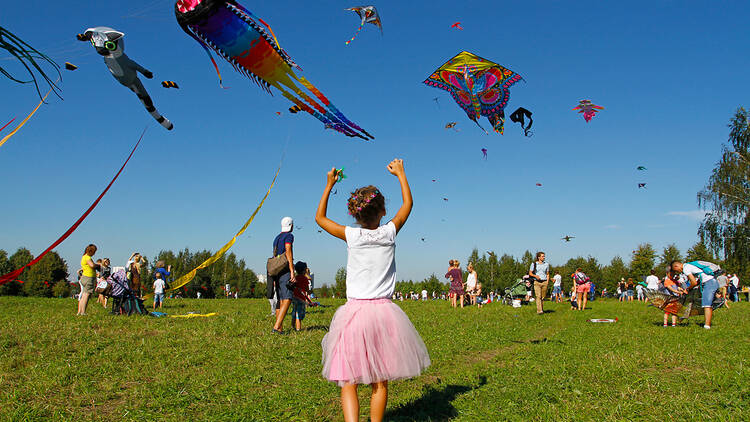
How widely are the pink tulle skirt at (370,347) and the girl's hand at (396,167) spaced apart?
117 centimetres

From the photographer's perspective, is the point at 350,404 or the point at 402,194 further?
the point at 402,194

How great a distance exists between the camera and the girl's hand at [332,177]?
160 inches

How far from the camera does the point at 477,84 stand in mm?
12398

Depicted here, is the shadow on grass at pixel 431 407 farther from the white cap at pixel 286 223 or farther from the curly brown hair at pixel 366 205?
the white cap at pixel 286 223

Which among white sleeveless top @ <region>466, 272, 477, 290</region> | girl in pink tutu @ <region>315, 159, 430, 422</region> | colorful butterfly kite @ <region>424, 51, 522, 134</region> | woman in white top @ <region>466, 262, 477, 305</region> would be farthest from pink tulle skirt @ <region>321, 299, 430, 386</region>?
white sleeveless top @ <region>466, 272, 477, 290</region>

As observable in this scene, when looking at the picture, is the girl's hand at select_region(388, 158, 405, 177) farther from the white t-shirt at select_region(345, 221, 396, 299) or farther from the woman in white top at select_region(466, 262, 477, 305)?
the woman in white top at select_region(466, 262, 477, 305)

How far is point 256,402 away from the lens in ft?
16.1

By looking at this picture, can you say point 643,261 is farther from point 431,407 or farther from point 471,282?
point 431,407

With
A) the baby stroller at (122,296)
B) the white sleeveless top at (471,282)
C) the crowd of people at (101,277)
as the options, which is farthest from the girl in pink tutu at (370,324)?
the white sleeveless top at (471,282)

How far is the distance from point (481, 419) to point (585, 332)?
7.16 meters

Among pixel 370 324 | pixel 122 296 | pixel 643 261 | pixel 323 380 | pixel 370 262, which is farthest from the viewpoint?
pixel 643 261

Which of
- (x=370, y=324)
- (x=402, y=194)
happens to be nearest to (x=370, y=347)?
(x=370, y=324)

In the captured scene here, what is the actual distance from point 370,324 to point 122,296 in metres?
11.6

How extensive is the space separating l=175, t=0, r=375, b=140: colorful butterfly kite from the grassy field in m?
3.57
